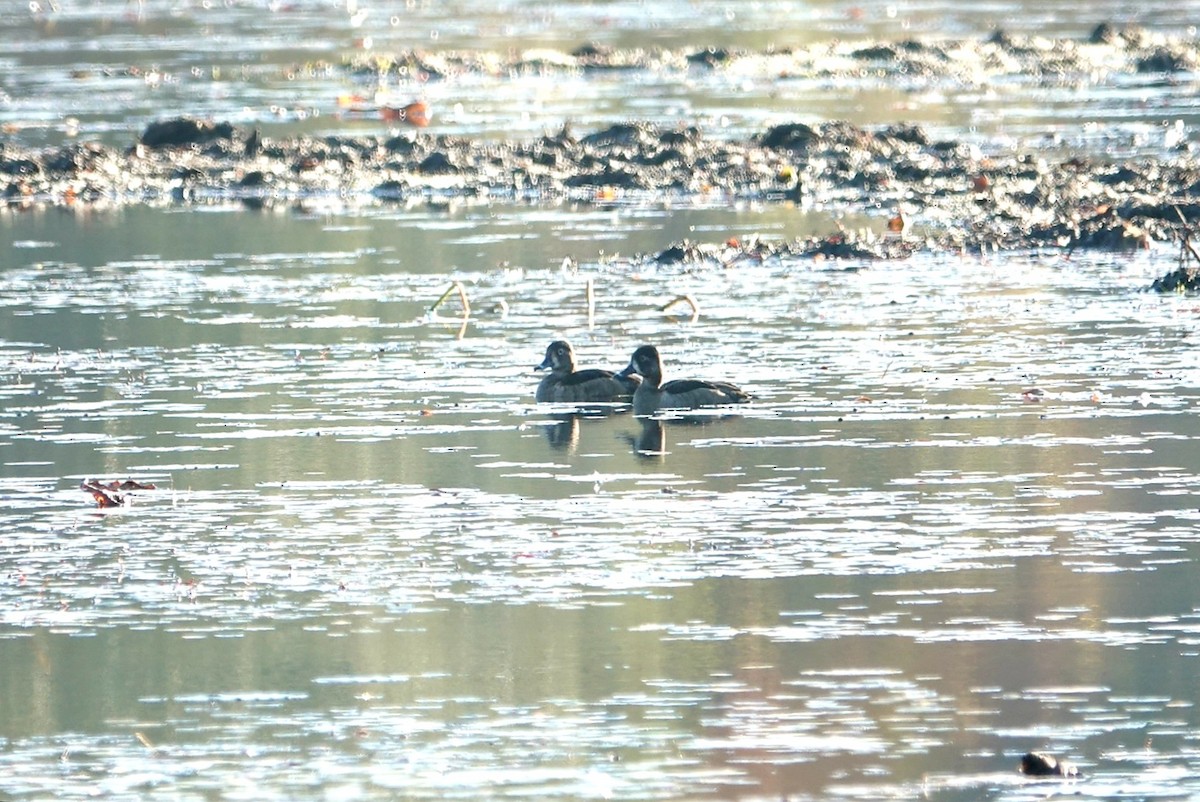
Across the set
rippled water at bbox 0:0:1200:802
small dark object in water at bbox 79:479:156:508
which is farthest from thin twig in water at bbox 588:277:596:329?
small dark object in water at bbox 79:479:156:508

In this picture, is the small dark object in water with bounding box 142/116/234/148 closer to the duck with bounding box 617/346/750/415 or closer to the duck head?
the duck head

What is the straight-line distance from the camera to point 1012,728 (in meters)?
8.85

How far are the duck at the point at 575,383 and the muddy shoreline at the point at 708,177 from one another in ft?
19.3

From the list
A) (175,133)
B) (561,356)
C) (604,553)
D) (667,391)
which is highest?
(175,133)

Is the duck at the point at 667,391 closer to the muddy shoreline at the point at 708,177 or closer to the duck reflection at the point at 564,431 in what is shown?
the duck reflection at the point at 564,431

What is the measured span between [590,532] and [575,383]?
3.59 metres

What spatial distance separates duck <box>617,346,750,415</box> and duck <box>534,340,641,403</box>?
3.3 inches

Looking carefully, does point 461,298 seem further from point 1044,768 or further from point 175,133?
point 175,133

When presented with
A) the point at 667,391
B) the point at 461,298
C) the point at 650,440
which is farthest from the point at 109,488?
the point at 461,298

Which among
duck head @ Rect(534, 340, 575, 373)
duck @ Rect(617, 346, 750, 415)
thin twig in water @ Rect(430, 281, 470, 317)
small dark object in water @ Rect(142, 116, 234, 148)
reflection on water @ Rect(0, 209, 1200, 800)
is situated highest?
small dark object in water @ Rect(142, 116, 234, 148)

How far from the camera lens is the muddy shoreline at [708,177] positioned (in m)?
22.0

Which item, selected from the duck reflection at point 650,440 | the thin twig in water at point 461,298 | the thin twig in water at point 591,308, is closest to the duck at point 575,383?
the duck reflection at point 650,440

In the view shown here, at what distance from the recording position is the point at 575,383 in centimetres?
1530

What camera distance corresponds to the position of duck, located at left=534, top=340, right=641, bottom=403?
15328 millimetres
